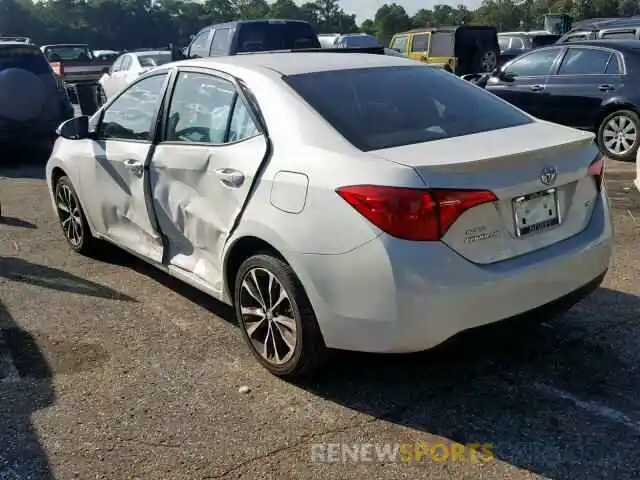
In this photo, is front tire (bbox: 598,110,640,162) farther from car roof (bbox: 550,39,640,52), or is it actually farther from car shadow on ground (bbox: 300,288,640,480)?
car shadow on ground (bbox: 300,288,640,480)

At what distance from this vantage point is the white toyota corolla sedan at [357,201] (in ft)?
10.3

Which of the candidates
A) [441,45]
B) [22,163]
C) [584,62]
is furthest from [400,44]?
[22,163]

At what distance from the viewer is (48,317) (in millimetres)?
4746

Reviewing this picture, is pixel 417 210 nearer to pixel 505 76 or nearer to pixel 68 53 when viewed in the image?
pixel 505 76

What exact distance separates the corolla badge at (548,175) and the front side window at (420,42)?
17686 mm

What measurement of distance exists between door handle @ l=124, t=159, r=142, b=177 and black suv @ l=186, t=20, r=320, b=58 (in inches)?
367

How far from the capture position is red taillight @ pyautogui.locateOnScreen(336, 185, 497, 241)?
3105mm

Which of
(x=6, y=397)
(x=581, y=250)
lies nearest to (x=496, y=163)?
(x=581, y=250)

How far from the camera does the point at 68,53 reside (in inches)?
1032

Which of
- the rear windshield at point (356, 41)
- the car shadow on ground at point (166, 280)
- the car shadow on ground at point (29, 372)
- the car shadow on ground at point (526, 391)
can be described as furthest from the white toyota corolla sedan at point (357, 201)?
the rear windshield at point (356, 41)

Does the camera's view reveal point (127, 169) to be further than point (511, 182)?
Yes

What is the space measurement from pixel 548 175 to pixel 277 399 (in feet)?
5.34

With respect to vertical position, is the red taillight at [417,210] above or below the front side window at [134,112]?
below

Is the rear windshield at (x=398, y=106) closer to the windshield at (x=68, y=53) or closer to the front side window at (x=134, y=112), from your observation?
the front side window at (x=134, y=112)
